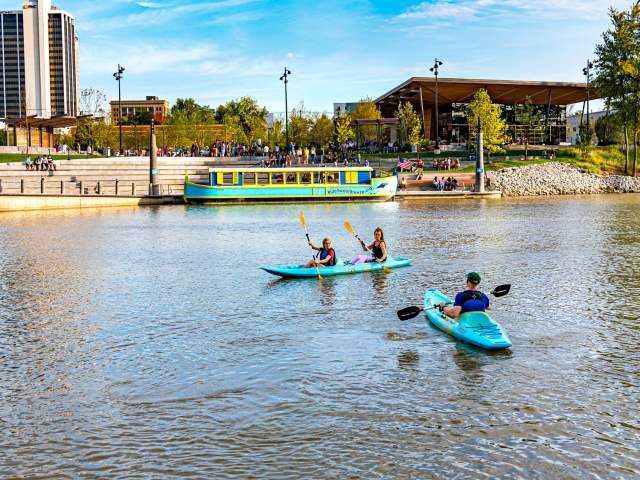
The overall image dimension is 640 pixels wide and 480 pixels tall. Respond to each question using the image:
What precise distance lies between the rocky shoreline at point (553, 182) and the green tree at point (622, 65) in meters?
5.67

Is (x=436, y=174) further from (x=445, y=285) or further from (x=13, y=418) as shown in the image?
(x=13, y=418)

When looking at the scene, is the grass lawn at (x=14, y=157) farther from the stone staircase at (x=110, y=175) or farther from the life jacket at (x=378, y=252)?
the life jacket at (x=378, y=252)

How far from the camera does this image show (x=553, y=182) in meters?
69.9

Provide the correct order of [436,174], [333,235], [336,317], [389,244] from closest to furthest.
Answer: [336,317], [389,244], [333,235], [436,174]

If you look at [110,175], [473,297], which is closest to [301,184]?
[110,175]

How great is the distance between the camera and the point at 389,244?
2905 cm

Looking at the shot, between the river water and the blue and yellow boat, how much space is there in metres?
31.3

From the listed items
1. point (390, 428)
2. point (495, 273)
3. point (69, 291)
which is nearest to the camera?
point (390, 428)

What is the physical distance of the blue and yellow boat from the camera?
5616 cm

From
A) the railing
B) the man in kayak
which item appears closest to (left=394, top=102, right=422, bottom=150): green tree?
the railing

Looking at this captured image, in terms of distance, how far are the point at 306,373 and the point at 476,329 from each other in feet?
11.9

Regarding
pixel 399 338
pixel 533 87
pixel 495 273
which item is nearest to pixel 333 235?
pixel 495 273

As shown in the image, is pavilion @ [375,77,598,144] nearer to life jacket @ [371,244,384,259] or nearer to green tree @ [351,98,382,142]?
green tree @ [351,98,382,142]

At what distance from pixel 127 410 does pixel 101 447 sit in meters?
1.25
